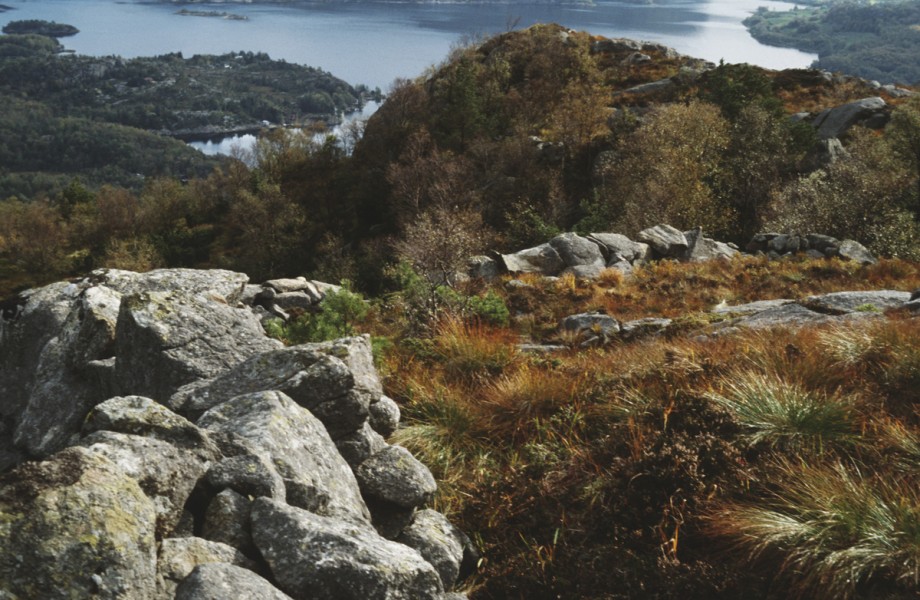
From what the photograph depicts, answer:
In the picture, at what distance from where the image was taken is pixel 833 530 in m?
5.59

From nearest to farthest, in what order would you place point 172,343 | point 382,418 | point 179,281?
1. point 172,343
2. point 382,418
3. point 179,281

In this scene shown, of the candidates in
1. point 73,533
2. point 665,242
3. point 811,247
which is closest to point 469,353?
point 73,533

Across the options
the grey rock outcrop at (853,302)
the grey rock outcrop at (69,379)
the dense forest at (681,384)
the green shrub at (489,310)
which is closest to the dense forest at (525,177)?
the dense forest at (681,384)

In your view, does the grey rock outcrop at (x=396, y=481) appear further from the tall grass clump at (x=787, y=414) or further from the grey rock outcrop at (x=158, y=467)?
the tall grass clump at (x=787, y=414)

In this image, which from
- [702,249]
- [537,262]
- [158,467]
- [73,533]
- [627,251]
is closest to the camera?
[73,533]

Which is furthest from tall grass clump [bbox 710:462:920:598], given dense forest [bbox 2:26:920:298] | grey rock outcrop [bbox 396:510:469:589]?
dense forest [bbox 2:26:920:298]

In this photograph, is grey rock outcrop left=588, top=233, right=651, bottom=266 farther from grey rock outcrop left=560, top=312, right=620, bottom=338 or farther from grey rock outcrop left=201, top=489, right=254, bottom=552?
grey rock outcrop left=201, top=489, right=254, bottom=552

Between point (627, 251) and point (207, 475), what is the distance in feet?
87.9

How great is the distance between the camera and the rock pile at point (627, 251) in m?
28.0

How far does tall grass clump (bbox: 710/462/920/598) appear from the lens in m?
5.21

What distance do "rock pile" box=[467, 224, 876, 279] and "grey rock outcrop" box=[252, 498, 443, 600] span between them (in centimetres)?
2279

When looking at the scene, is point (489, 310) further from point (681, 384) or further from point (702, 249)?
point (702, 249)

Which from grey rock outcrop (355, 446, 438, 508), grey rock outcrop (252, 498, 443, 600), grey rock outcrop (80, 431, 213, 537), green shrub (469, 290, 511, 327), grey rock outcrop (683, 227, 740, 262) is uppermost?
grey rock outcrop (80, 431, 213, 537)

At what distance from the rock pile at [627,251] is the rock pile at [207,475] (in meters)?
20.0
